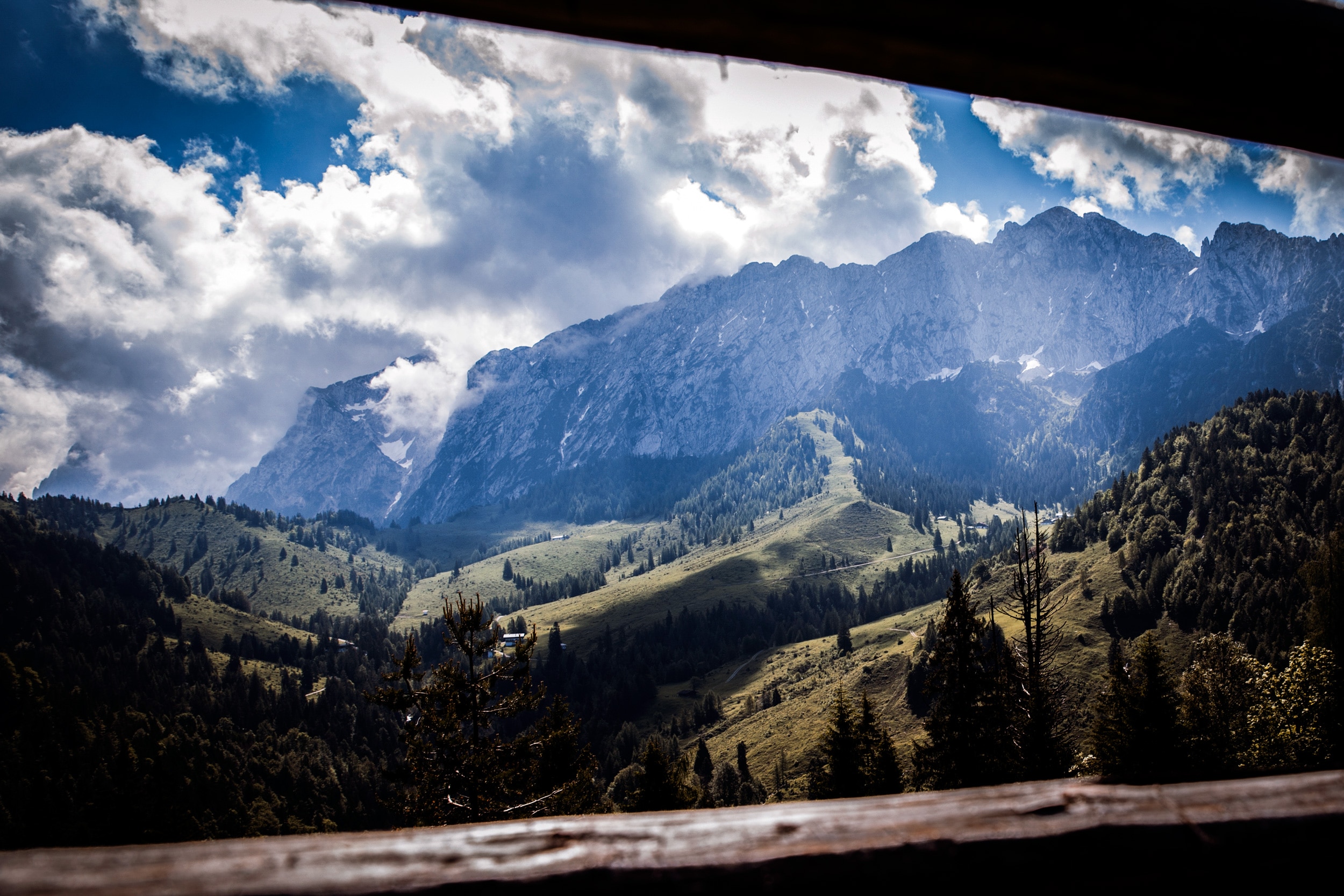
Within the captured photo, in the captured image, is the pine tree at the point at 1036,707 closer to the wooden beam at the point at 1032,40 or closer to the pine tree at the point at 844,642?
the wooden beam at the point at 1032,40

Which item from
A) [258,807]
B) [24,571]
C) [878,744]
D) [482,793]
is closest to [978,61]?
[482,793]

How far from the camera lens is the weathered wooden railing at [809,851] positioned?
164 cm

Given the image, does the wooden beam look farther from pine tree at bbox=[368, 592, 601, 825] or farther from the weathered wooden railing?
pine tree at bbox=[368, 592, 601, 825]

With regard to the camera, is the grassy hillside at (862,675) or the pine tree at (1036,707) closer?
the pine tree at (1036,707)

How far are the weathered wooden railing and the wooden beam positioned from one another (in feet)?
8.28

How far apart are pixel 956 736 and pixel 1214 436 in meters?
177

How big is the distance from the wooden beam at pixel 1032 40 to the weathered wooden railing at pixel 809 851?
8.28 ft

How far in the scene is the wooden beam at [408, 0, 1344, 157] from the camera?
2088 mm

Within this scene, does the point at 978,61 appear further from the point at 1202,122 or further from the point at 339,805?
the point at 339,805

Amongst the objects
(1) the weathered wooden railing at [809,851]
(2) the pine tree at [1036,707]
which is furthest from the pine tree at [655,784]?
(1) the weathered wooden railing at [809,851]

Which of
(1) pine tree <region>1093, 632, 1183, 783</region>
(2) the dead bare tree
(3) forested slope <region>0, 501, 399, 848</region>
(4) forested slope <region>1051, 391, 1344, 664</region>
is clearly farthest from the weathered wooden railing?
(4) forested slope <region>1051, 391, 1344, 664</region>

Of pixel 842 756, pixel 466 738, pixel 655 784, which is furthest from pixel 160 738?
pixel 842 756

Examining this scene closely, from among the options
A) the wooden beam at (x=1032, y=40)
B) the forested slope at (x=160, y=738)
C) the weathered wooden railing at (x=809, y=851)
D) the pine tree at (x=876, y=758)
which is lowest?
the forested slope at (x=160, y=738)

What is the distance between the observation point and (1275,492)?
132500mm
